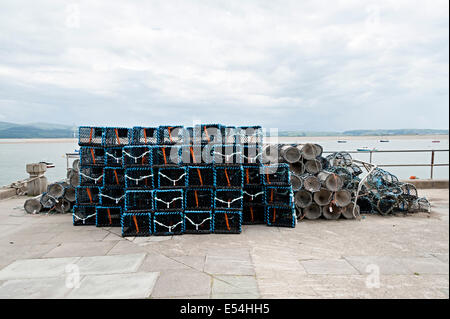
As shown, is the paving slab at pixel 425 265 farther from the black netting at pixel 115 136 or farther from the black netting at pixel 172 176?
the black netting at pixel 115 136

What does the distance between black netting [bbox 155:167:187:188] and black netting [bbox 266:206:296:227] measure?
6.38ft

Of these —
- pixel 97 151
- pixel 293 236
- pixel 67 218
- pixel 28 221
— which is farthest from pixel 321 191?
pixel 28 221

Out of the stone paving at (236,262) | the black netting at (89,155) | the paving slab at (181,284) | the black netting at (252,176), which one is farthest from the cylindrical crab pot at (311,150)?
the black netting at (89,155)

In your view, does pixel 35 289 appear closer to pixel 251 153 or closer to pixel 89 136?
pixel 89 136

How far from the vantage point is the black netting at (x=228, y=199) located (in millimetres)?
6430

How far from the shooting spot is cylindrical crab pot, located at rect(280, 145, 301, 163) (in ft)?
26.2

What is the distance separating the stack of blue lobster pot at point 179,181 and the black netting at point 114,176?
2cm

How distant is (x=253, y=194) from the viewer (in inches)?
283

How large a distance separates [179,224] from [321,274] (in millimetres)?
3010

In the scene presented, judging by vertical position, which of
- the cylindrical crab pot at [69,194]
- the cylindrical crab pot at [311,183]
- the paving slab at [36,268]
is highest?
the cylindrical crab pot at [311,183]

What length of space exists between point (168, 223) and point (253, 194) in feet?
6.60

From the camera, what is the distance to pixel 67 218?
24.9 ft
